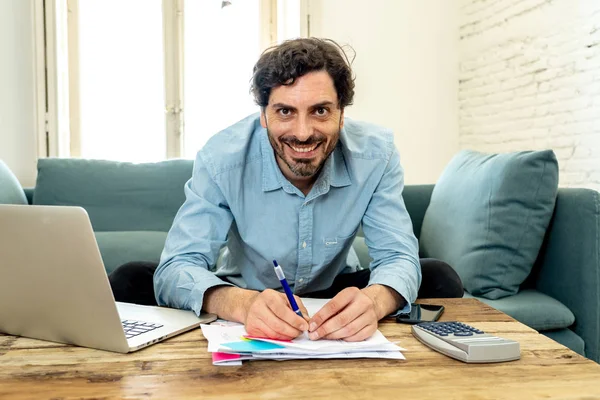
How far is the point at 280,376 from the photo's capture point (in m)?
0.84

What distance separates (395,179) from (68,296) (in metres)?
0.96

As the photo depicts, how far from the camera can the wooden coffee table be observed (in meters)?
0.78

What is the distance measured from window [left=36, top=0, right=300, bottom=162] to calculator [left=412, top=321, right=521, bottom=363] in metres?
3.14

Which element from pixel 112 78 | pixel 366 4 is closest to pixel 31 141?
pixel 112 78

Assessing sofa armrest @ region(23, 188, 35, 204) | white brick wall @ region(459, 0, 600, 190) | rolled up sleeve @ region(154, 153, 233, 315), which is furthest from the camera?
white brick wall @ region(459, 0, 600, 190)

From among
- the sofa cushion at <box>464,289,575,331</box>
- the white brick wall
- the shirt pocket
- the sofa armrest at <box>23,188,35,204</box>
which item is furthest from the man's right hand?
the white brick wall

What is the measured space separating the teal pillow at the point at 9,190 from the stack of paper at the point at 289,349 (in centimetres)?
169

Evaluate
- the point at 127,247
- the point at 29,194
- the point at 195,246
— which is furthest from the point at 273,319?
the point at 29,194

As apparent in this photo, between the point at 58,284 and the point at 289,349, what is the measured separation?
349 mm

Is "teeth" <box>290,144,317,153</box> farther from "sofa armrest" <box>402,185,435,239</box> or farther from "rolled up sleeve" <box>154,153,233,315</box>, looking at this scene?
"sofa armrest" <box>402,185,435,239</box>

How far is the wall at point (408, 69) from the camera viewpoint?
14.3ft

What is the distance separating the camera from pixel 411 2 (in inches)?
174

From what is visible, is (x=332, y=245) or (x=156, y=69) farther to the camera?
(x=156, y=69)

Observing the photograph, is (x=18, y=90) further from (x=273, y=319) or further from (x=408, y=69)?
(x=273, y=319)
